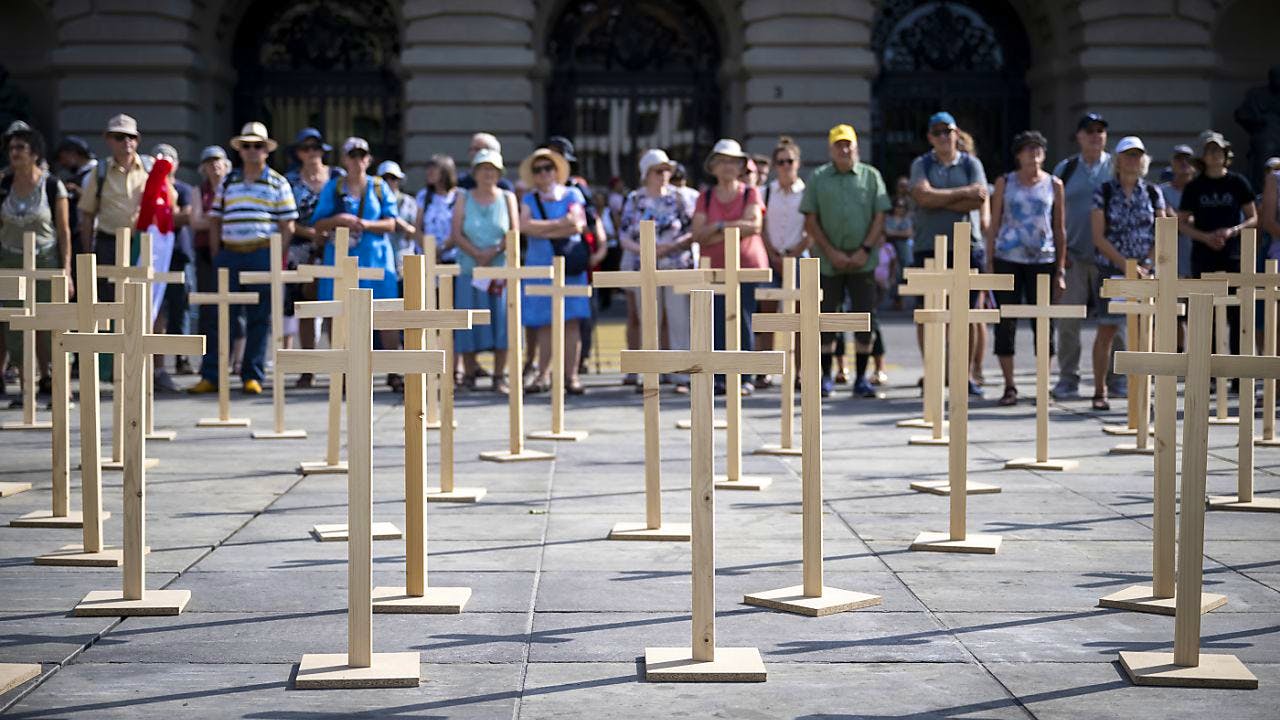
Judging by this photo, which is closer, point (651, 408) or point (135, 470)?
point (135, 470)

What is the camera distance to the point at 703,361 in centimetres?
560

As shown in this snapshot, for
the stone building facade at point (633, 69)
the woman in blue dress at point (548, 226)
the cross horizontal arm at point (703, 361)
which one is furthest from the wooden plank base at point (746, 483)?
the stone building facade at point (633, 69)

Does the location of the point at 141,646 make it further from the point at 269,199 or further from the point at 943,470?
the point at 269,199

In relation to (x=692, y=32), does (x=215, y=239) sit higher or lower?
lower

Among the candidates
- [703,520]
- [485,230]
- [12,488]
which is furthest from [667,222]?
[703,520]

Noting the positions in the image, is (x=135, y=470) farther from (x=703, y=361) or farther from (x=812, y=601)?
(x=812, y=601)

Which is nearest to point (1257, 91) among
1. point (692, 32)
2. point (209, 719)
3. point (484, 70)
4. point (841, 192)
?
point (692, 32)

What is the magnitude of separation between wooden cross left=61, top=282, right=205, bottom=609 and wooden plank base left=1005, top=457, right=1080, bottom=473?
17.2ft

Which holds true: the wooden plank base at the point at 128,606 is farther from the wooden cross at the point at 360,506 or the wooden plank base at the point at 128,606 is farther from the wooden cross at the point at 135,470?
the wooden cross at the point at 360,506

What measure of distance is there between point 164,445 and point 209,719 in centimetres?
660

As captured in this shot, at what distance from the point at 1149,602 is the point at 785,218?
888cm

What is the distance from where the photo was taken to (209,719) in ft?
16.0

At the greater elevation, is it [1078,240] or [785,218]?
[785,218]

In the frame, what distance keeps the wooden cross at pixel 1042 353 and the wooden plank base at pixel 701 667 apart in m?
4.26
